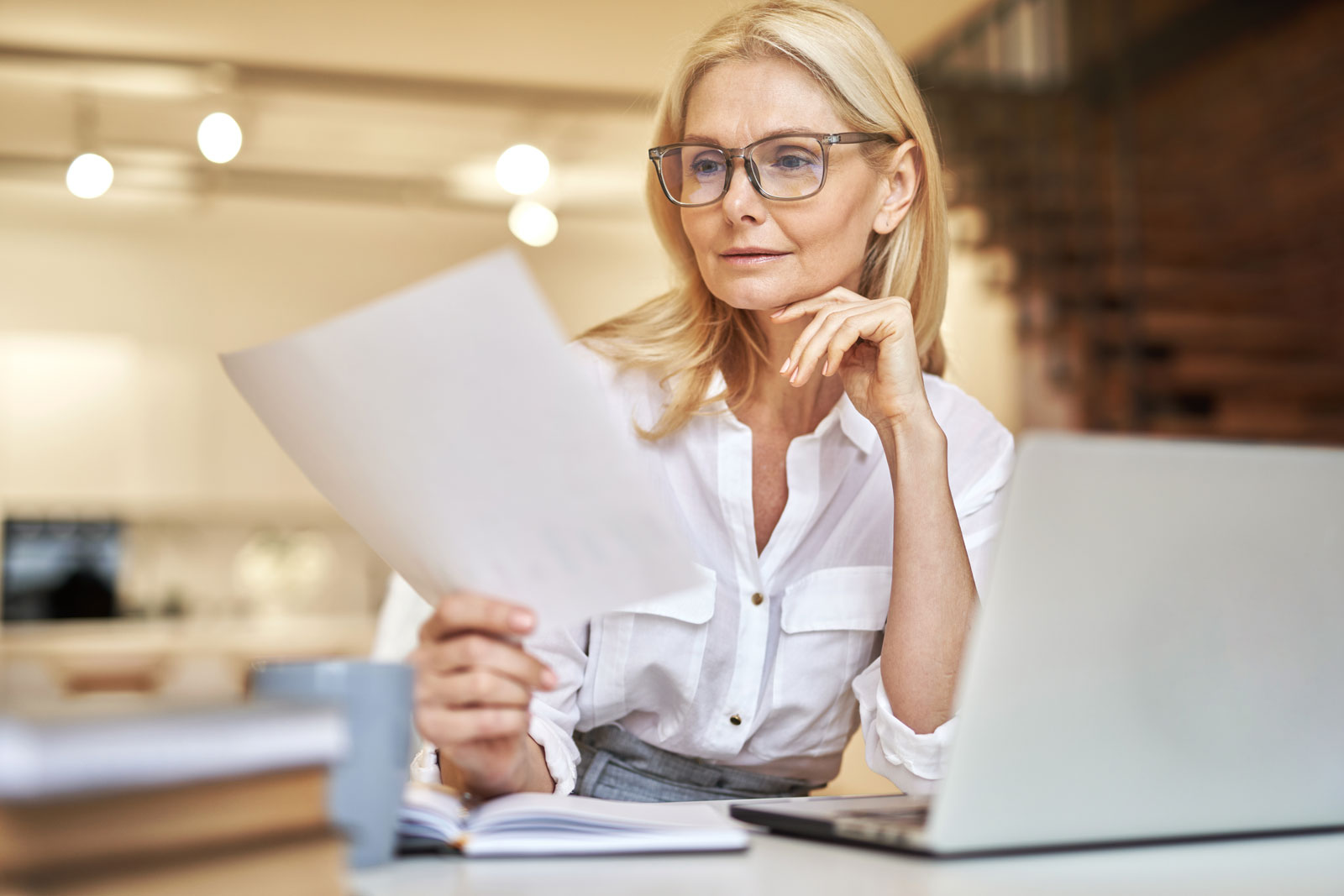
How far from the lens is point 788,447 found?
146 centimetres

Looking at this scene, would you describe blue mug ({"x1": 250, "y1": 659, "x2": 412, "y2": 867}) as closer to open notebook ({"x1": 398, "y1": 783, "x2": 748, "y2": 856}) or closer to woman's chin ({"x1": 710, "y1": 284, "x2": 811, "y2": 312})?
open notebook ({"x1": 398, "y1": 783, "x2": 748, "y2": 856})

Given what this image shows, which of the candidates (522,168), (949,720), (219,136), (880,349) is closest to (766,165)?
(880,349)

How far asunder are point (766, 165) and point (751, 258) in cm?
10

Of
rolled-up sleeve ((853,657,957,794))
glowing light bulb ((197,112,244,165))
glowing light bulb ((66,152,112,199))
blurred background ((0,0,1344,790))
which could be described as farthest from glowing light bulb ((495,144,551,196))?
rolled-up sleeve ((853,657,957,794))

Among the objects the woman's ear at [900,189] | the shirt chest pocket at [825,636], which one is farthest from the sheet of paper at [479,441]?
the woman's ear at [900,189]

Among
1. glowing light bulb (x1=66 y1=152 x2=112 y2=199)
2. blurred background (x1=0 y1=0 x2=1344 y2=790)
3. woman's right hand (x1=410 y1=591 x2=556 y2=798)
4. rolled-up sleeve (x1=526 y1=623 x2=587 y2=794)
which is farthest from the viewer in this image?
glowing light bulb (x1=66 y1=152 x2=112 y2=199)

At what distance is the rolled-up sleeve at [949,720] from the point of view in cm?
113

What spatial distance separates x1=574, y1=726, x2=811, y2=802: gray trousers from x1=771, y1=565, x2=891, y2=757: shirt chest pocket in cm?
9

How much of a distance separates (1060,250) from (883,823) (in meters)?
4.32

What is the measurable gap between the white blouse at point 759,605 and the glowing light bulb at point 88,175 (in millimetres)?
4663

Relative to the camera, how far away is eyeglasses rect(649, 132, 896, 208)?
4.30ft

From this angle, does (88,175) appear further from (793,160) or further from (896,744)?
(896,744)

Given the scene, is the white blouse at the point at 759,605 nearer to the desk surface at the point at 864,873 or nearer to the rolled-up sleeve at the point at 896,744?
the rolled-up sleeve at the point at 896,744

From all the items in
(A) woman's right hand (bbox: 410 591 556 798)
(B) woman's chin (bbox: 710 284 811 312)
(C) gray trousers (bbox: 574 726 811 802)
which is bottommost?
(C) gray trousers (bbox: 574 726 811 802)
